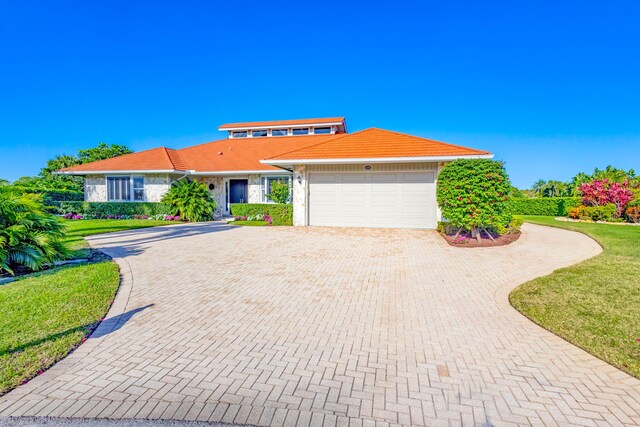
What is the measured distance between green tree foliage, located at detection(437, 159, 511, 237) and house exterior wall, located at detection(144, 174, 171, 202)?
56.0 feet

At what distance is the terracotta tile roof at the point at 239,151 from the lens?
20.8 m

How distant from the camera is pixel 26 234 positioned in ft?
23.3

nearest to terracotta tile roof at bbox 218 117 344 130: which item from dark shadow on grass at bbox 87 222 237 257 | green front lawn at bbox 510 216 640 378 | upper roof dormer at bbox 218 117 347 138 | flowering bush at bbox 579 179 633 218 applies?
upper roof dormer at bbox 218 117 347 138

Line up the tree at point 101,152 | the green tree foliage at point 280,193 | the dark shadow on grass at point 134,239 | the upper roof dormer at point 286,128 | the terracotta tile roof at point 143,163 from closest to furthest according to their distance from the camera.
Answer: the dark shadow on grass at point 134,239 → the green tree foliage at point 280,193 → the terracotta tile roof at point 143,163 → the upper roof dormer at point 286,128 → the tree at point 101,152

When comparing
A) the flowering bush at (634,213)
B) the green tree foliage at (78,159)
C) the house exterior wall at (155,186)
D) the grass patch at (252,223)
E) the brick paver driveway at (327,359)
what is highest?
the green tree foliage at (78,159)

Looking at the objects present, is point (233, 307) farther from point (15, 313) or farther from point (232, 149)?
point (232, 149)

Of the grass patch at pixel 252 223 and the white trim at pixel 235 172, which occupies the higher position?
the white trim at pixel 235 172

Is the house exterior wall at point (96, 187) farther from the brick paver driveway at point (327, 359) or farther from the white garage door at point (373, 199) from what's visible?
the brick paver driveway at point (327, 359)

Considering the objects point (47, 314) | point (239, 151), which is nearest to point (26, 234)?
point (47, 314)

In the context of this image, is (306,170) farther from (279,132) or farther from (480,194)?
(279,132)

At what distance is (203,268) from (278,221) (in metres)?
9.09

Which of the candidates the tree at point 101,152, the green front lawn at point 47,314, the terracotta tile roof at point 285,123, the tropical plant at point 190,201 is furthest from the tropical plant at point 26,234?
the tree at point 101,152

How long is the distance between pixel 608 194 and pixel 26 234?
2647 centimetres

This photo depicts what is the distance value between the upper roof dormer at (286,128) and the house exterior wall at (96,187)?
998cm
